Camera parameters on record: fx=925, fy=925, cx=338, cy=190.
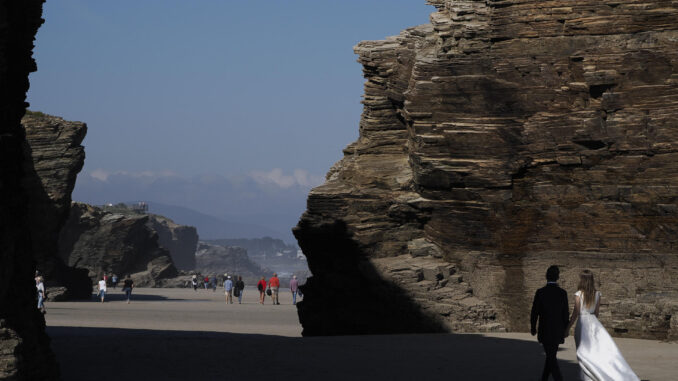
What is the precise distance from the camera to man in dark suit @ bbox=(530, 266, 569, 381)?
1280 cm

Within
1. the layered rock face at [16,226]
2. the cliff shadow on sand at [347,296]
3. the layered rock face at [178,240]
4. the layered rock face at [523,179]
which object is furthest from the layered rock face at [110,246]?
the layered rock face at [16,226]

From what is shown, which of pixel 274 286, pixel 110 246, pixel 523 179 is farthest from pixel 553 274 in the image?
pixel 110 246

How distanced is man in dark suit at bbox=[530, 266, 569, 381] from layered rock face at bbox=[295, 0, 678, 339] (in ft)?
24.3

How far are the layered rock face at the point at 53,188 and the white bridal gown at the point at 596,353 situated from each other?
34.6 metres

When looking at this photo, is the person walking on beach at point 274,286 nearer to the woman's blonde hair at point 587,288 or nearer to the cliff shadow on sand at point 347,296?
the cliff shadow on sand at point 347,296

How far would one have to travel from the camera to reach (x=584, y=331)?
40.4ft

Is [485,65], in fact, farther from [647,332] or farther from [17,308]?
[17,308]

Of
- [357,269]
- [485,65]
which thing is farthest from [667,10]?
[357,269]

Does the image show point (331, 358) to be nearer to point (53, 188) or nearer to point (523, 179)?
point (523, 179)

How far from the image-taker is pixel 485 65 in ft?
72.8

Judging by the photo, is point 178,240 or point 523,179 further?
point 178,240

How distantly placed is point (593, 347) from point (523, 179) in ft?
34.0

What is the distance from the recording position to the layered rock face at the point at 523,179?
2066cm

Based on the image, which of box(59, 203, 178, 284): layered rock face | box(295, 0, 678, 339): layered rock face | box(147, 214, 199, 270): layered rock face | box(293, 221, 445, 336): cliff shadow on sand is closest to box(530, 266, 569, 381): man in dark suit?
box(295, 0, 678, 339): layered rock face
